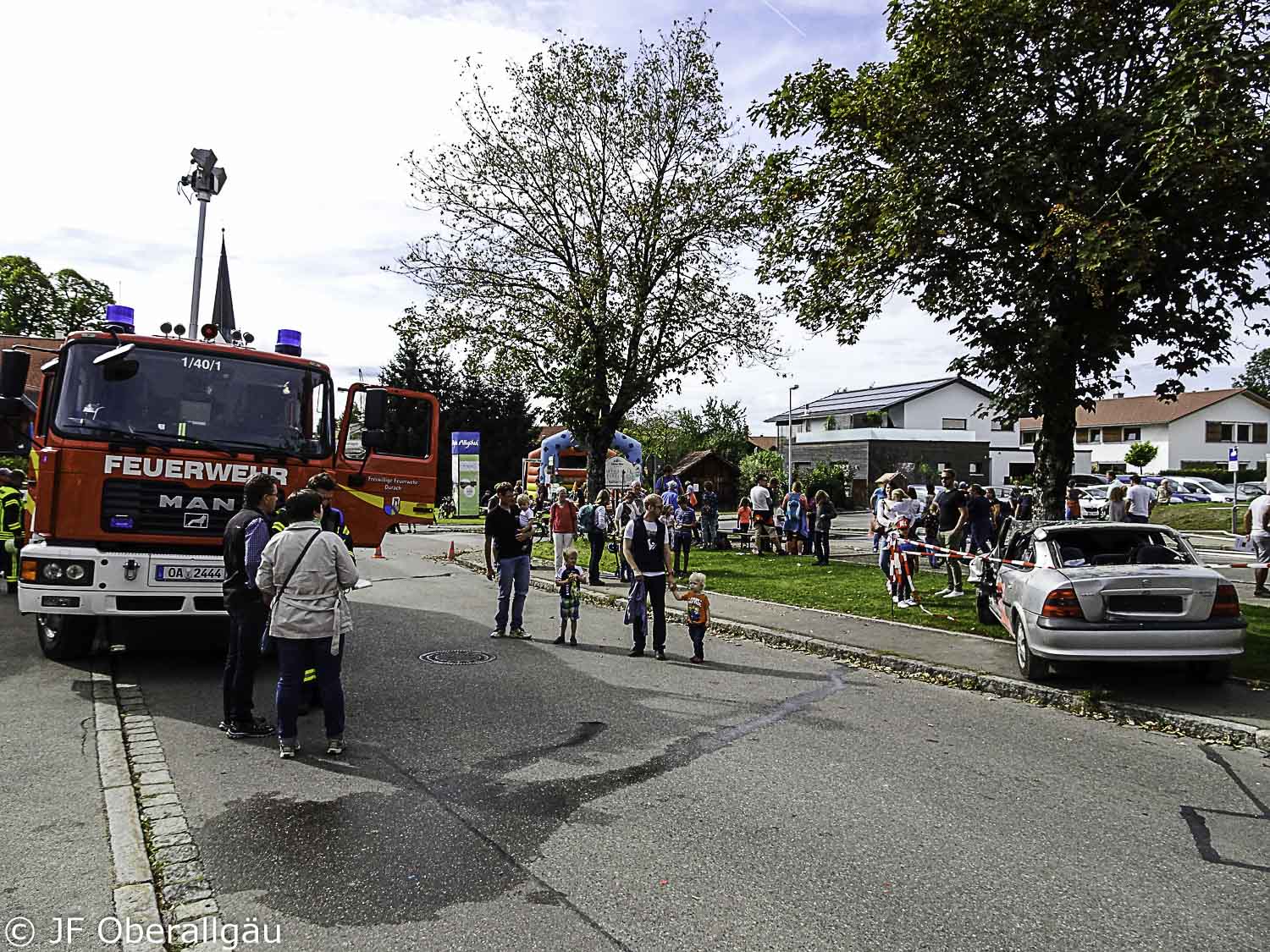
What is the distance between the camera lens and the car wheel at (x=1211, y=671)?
7973mm

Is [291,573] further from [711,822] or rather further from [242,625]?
[711,822]

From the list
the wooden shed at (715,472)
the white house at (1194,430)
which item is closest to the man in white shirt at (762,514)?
the wooden shed at (715,472)

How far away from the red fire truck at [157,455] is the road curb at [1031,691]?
5.03 metres

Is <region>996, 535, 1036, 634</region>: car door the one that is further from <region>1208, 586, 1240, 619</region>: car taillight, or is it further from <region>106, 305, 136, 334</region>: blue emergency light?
<region>106, 305, 136, 334</region>: blue emergency light

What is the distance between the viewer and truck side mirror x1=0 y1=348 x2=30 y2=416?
8.09 m

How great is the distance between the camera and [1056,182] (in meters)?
10.2

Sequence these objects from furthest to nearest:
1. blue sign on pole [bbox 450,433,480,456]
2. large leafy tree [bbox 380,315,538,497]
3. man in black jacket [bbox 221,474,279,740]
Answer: large leafy tree [bbox 380,315,538,497] < blue sign on pole [bbox 450,433,480,456] < man in black jacket [bbox 221,474,279,740]

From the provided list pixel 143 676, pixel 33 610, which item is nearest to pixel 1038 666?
pixel 143 676

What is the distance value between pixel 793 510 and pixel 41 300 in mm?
51808

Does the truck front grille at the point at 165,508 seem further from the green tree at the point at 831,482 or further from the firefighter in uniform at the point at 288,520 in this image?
the green tree at the point at 831,482

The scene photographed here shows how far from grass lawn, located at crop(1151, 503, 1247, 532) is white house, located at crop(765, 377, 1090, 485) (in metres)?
13.0

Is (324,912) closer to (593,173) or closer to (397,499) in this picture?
(397,499)
